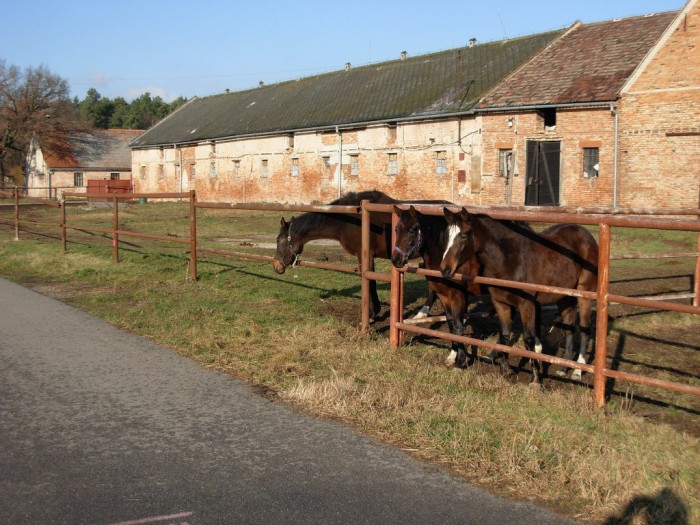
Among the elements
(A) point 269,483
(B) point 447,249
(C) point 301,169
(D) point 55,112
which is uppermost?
(D) point 55,112

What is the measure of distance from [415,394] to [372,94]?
34.0 metres

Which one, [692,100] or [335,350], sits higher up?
[692,100]

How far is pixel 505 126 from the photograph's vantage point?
2891 cm

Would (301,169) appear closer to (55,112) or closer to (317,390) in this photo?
(317,390)

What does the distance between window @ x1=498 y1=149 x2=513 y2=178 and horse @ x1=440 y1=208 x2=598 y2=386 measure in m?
22.5

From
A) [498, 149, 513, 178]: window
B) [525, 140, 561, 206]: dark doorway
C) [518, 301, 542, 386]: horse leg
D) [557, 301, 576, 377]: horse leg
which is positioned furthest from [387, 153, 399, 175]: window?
[518, 301, 542, 386]: horse leg

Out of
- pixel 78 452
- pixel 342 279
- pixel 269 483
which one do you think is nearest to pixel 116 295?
pixel 342 279

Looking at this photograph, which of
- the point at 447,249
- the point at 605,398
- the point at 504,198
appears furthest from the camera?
the point at 504,198

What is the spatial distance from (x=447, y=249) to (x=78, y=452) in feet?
11.0

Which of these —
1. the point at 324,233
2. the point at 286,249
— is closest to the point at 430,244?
the point at 324,233

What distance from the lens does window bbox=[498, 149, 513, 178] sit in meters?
29.0

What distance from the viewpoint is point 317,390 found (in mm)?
5719

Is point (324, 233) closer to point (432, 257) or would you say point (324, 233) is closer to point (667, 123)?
point (432, 257)

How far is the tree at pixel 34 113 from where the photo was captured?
69500mm
